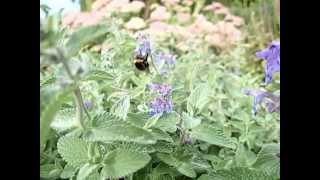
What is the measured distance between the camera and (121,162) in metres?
0.64

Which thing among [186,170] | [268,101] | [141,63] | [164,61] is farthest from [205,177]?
[164,61]

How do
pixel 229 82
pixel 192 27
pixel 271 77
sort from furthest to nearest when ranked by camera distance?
pixel 192 27, pixel 229 82, pixel 271 77

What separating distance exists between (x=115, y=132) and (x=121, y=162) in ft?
0.20

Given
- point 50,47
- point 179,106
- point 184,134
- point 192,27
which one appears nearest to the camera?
point 50,47

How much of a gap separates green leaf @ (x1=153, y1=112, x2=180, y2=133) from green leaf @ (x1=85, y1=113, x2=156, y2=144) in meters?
0.12

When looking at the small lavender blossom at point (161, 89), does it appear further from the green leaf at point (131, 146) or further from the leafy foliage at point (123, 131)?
the green leaf at point (131, 146)

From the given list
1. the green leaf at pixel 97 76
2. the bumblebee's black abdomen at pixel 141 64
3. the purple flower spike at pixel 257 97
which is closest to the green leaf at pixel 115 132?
the green leaf at pixel 97 76

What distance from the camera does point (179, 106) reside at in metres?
0.94

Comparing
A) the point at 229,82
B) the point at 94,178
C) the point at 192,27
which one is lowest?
the point at 94,178

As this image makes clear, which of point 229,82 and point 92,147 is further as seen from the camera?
point 229,82

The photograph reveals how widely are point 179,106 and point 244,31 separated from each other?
2.94 metres
